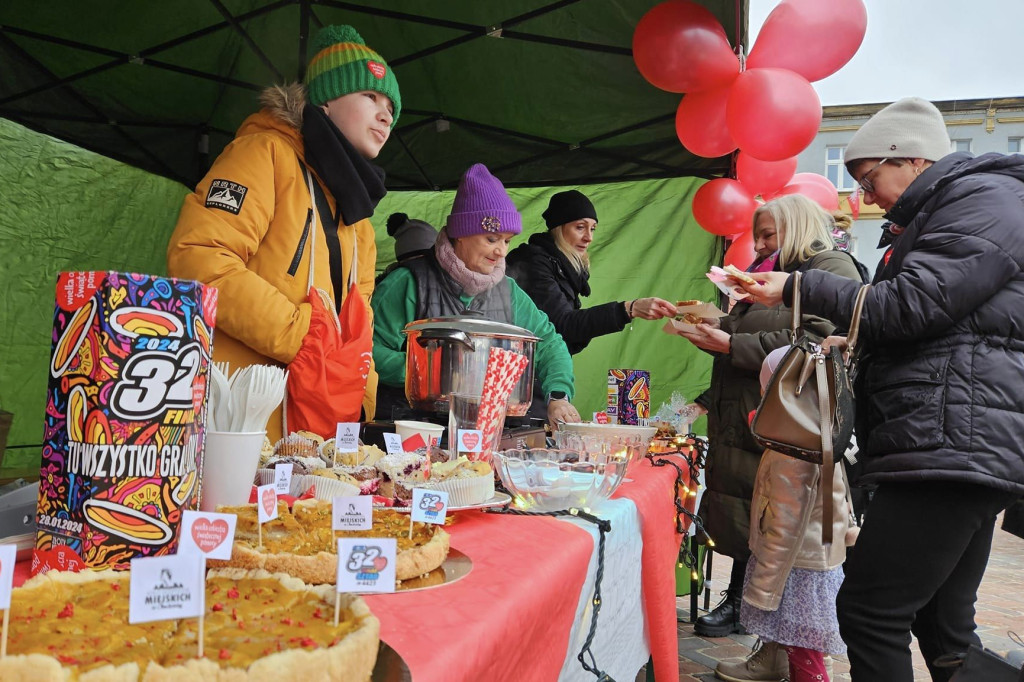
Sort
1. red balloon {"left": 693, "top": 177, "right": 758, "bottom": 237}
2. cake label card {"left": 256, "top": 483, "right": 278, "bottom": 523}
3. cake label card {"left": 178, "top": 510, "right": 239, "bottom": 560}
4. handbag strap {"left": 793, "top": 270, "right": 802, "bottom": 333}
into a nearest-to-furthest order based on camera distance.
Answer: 1. cake label card {"left": 178, "top": 510, "right": 239, "bottom": 560}
2. cake label card {"left": 256, "top": 483, "right": 278, "bottom": 523}
3. handbag strap {"left": 793, "top": 270, "right": 802, "bottom": 333}
4. red balloon {"left": 693, "top": 177, "right": 758, "bottom": 237}

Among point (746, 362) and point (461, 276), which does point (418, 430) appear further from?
point (746, 362)

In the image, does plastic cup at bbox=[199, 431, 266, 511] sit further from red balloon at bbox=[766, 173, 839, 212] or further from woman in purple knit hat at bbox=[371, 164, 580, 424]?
red balloon at bbox=[766, 173, 839, 212]

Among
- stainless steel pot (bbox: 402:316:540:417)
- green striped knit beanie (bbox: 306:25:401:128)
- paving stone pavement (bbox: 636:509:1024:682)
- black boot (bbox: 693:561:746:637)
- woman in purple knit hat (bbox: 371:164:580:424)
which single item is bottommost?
paving stone pavement (bbox: 636:509:1024:682)

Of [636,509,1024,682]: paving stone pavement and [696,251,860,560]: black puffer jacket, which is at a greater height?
[696,251,860,560]: black puffer jacket

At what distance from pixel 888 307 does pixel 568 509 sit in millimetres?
1043

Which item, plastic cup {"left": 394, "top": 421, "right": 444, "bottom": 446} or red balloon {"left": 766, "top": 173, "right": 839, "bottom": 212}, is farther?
red balloon {"left": 766, "top": 173, "right": 839, "bottom": 212}

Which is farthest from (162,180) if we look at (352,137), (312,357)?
(312,357)

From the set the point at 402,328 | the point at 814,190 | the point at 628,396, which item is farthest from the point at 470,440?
the point at 814,190

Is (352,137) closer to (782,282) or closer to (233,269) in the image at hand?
→ (233,269)

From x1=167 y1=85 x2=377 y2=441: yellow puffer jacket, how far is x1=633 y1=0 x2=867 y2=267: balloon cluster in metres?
2.51

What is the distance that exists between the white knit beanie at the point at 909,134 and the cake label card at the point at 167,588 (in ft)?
7.43

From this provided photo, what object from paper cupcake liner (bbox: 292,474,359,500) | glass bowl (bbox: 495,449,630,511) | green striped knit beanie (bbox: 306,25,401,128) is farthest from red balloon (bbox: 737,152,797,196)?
paper cupcake liner (bbox: 292,474,359,500)

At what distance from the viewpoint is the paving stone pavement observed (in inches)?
139

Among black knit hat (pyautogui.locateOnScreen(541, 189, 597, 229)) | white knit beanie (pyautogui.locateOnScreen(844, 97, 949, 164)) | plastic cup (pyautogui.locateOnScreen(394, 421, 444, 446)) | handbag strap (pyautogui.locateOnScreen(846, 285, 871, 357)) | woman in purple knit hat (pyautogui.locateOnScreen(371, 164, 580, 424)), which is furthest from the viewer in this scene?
black knit hat (pyautogui.locateOnScreen(541, 189, 597, 229))
